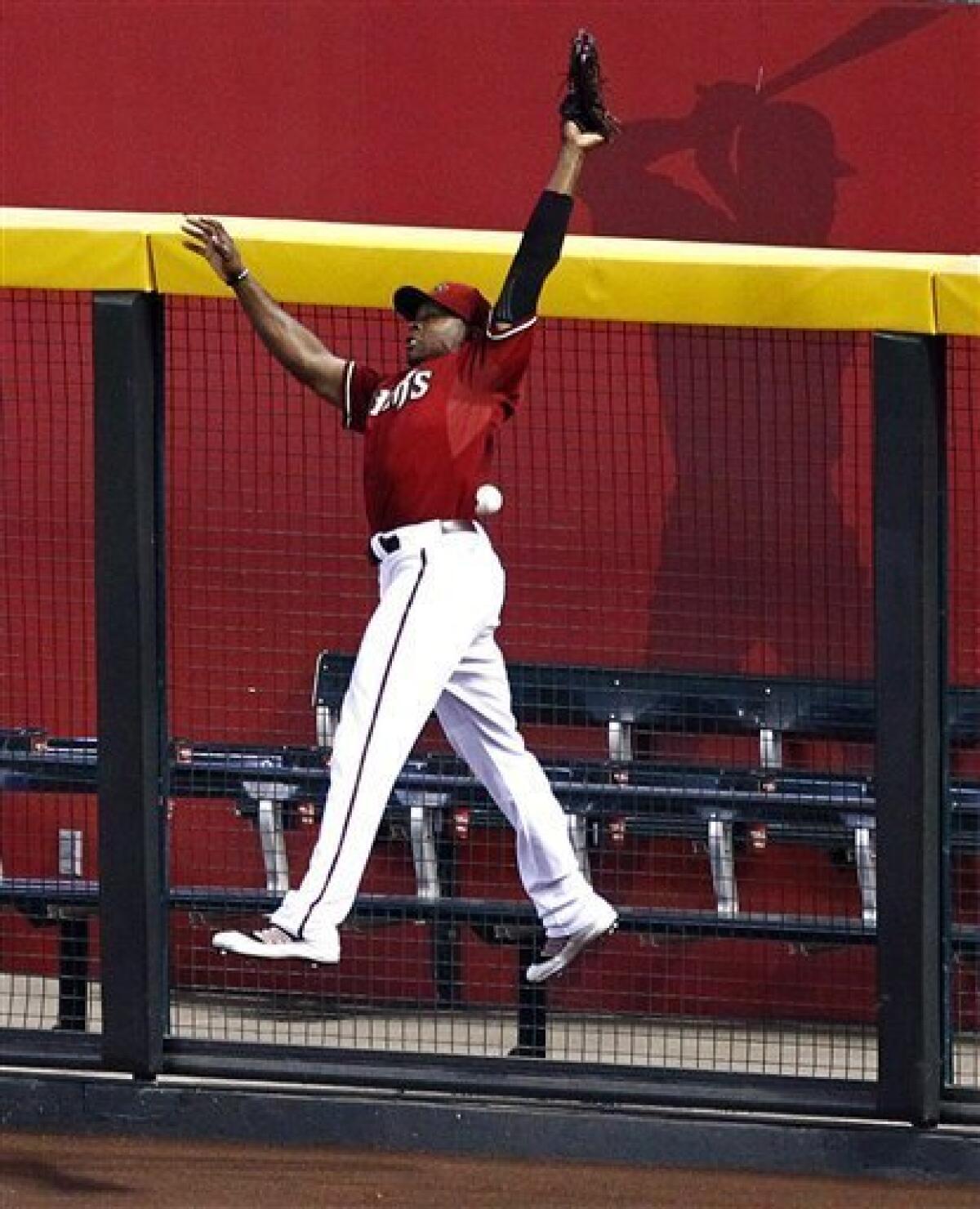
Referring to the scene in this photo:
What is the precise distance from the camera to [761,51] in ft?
28.5

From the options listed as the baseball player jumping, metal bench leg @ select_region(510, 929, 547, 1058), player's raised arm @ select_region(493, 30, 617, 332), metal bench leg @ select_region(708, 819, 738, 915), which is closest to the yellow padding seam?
the baseball player jumping

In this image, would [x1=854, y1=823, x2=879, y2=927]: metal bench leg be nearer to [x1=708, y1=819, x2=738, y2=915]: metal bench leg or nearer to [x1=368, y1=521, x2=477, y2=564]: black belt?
[x1=708, y1=819, x2=738, y2=915]: metal bench leg

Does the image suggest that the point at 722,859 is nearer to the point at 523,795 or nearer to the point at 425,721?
the point at 523,795

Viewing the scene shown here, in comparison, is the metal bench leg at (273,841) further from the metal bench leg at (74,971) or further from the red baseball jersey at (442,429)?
the red baseball jersey at (442,429)

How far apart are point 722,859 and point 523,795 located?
1.16 meters

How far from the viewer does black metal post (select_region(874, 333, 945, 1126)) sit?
281 inches

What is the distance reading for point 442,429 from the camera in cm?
676

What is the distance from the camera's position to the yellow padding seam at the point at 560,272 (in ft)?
23.1

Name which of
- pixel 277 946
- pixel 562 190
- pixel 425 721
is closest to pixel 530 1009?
pixel 425 721

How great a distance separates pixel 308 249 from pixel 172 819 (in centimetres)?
168

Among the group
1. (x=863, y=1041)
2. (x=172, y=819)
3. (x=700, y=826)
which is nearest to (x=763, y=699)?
(x=700, y=826)

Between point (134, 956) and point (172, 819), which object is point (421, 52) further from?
point (134, 956)

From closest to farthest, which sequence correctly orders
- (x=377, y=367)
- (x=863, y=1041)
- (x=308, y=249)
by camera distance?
(x=308, y=249)
(x=863, y=1041)
(x=377, y=367)

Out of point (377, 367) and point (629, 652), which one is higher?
point (377, 367)
